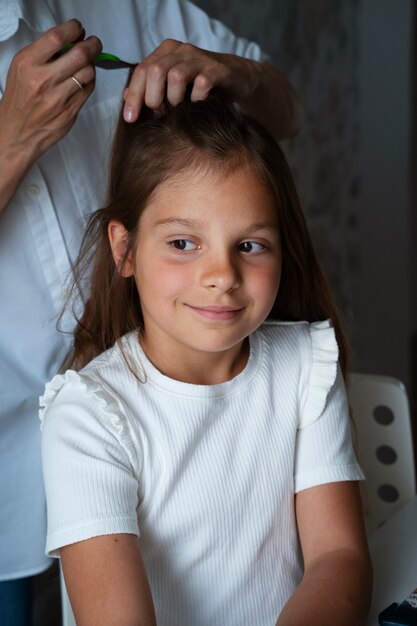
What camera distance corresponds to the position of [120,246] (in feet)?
3.55

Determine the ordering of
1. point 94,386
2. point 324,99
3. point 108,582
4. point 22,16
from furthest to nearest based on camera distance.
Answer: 1. point 324,99
2. point 22,16
3. point 94,386
4. point 108,582

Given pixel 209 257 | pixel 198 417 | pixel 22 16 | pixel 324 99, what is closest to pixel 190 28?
pixel 22 16

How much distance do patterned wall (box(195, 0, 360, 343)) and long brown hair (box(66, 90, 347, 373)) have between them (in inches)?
51.1

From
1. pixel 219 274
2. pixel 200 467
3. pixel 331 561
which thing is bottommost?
pixel 331 561

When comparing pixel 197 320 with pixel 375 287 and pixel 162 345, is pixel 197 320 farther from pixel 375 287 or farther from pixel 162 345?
pixel 375 287

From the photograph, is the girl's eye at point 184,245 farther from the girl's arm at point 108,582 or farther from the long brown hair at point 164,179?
the girl's arm at point 108,582

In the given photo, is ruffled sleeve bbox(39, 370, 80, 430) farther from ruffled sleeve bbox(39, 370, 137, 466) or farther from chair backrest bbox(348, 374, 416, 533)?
chair backrest bbox(348, 374, 416, 533)

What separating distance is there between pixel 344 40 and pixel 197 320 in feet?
8.48

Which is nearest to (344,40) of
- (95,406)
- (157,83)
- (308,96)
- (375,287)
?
(308,96)

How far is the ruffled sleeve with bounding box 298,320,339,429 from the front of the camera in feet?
3.66

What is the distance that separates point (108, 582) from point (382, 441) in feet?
2.21

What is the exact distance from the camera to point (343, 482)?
110 cm

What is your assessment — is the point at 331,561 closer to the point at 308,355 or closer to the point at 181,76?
the point at 308,355

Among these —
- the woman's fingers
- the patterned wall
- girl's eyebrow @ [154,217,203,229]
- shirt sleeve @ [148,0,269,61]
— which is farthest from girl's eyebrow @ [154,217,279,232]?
the patterned wall
